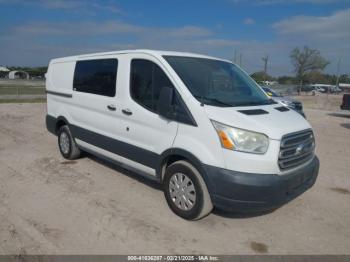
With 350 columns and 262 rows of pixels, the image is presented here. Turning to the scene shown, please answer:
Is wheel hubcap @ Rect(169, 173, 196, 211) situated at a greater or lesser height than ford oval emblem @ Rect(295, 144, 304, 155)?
lesser

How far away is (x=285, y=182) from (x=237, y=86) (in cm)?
163

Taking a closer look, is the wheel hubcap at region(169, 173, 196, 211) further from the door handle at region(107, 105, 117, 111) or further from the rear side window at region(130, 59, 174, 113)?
the door handle at region(107, 105, 117, 111)

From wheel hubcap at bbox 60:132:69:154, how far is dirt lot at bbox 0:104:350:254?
0.57 metres

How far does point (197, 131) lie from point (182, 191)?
821mm

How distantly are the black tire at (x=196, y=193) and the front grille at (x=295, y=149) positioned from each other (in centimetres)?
92

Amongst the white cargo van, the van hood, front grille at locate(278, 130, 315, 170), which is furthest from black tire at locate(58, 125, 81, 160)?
front grille at locate(278, 130, 315, 170)

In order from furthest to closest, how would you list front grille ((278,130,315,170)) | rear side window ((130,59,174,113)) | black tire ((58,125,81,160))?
black tire ((58,125,81,160))
rear side window ((130,59,174,113))
front grille ((278,130,315,170))

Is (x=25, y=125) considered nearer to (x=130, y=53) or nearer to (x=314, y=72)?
(x=130, y=53)

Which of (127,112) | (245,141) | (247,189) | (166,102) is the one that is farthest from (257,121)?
(127,112)

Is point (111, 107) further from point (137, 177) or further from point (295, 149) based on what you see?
point (295, 149)

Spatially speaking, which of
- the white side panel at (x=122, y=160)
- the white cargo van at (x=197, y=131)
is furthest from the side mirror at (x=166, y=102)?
the white side panel at (x=122, y=160)

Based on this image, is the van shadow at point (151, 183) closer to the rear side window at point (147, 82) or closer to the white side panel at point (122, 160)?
the white side panel at point (122, 160)

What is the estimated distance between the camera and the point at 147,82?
13.7ft

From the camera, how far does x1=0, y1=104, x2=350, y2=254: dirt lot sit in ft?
10.8
